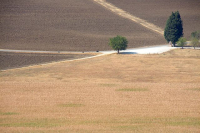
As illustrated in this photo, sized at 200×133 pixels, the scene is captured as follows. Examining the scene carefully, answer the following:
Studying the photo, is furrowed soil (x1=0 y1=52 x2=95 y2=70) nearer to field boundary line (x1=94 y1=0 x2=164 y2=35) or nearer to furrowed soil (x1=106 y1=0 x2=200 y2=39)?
field boundary line (x1=94 y1=0 x2=164 y2=35)

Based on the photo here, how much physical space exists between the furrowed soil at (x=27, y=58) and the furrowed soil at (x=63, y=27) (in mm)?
7987

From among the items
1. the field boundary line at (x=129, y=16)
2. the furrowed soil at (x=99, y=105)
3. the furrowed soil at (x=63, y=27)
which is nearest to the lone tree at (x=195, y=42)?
the furrowed soil at (x=63, y=27)

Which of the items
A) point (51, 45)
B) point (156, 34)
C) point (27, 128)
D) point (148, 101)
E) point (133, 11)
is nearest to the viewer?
point (27, 128)

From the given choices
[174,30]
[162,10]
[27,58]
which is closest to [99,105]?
[27,58]

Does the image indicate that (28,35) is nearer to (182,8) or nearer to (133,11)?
(133,11)

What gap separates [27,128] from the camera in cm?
2084

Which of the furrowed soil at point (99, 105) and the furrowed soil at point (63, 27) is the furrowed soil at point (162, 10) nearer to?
the furrowed soil at point (63, 27)

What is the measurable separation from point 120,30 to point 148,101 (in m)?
73.0

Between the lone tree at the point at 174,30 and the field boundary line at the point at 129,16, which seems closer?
the lone tree at the point at 174,30

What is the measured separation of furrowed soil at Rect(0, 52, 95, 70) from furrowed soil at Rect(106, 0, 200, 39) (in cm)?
4883

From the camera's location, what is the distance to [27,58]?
220 ft

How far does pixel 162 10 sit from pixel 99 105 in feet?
331

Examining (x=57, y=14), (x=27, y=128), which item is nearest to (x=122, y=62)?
(x=27, y=128)

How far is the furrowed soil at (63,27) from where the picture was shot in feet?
271
